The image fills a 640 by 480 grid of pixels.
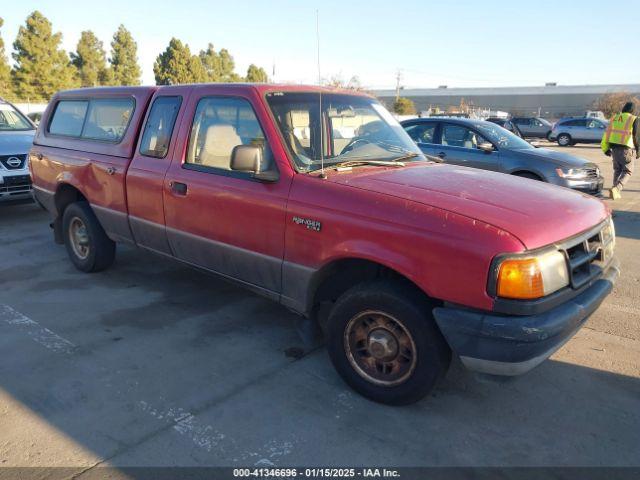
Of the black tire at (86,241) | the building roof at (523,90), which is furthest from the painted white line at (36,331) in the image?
the building roof at (523,90)

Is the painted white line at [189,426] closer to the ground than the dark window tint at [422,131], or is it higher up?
closer to the ground

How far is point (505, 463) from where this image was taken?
2.63 m

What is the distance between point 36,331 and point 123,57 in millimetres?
50936

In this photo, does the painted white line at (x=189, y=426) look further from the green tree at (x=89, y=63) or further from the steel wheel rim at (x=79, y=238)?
the green tree at (x=89, y=63)

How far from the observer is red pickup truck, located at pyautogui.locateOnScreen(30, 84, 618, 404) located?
2.61 meters

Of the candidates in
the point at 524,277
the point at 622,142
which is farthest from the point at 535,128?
the point at 524,277

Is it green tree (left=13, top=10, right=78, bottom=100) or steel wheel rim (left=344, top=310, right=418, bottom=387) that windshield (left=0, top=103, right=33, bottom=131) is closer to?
steel wheel rim (left=344, top=310, right=418, bottom=387)

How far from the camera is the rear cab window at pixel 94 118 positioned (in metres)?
4.79

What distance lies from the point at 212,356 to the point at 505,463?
82.3 inches

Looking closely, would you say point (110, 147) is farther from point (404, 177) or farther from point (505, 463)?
point (505, 463)

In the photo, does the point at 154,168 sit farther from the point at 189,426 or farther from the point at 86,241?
the point at 189,426

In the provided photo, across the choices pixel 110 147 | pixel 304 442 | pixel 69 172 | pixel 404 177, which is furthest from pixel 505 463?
pixel 69 172

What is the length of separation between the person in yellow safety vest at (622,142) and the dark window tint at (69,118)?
9.13 metres

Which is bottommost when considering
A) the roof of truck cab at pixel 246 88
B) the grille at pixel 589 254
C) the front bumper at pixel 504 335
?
the front bumper at pixel 504 335
